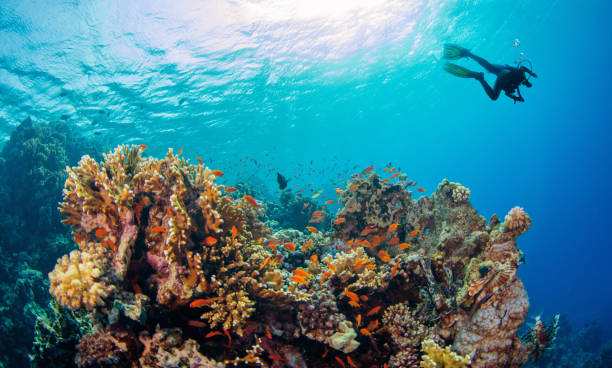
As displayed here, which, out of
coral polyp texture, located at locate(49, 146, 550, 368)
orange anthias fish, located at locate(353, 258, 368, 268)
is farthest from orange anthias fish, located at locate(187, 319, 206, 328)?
orange anthias fish, located at locate(353, 258, 368, 268)

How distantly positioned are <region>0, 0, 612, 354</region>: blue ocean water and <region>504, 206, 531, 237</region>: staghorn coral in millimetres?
7512

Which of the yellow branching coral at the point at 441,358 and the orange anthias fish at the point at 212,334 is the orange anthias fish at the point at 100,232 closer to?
the orange anthias fish at the point at 212,334

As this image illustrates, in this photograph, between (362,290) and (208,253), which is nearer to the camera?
(208,253)

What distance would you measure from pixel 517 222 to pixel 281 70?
2427cm

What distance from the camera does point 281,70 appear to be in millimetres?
24828

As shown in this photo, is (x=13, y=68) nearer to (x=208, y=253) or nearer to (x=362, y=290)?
(x=208, y=253)

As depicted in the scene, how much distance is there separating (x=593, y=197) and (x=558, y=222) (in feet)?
64.3

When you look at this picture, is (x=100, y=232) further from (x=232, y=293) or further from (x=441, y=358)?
(x=441, y=358)

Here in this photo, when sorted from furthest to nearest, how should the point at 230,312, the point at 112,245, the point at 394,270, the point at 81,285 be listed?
the point at 394,270, the point at 112,245, the point at 230,312, the point at 81,285

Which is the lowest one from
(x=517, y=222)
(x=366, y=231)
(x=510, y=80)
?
(x=517, y=222)

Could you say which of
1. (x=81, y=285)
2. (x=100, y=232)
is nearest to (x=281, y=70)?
(x=100, y=232)

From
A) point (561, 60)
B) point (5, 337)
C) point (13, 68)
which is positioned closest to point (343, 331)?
point (5, 337)

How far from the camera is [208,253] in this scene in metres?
3.77

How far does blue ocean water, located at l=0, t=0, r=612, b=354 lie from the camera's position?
15398 millimetres
